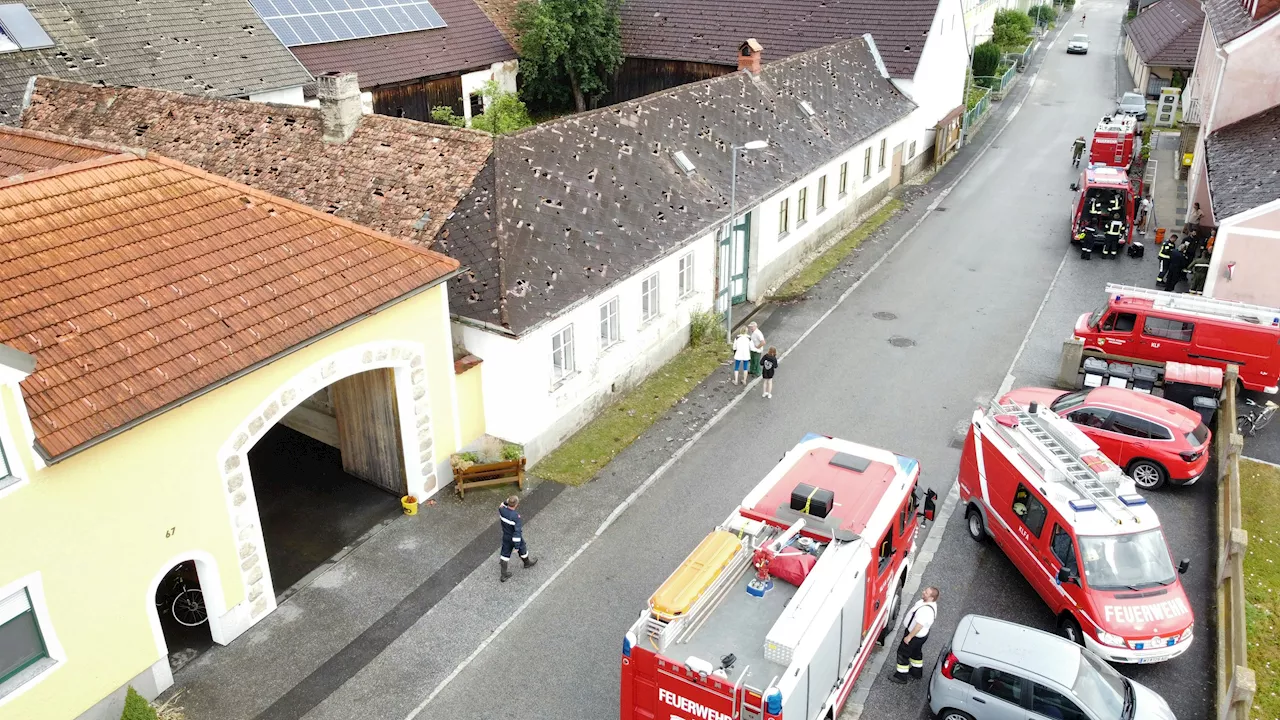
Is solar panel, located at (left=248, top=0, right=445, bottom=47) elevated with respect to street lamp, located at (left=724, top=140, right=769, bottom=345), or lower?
elevated

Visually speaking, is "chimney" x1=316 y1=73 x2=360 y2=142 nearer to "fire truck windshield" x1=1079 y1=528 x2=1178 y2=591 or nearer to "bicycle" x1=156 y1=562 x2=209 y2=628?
"bicycle" x1=156 y1=562 x2=209 y2=628

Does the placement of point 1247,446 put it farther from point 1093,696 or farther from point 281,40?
point 281,40

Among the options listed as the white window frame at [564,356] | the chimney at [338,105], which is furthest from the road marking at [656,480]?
the chimney at [338,105]

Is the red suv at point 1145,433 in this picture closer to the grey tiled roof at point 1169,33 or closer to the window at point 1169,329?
the window at point 1169,329

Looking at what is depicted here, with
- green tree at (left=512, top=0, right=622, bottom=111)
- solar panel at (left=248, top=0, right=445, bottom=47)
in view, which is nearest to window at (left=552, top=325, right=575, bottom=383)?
solar panel at (left=248, top=0, right=445, bottom=47)

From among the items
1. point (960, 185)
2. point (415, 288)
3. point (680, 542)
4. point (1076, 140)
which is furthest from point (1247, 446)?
point (1076, 140)
